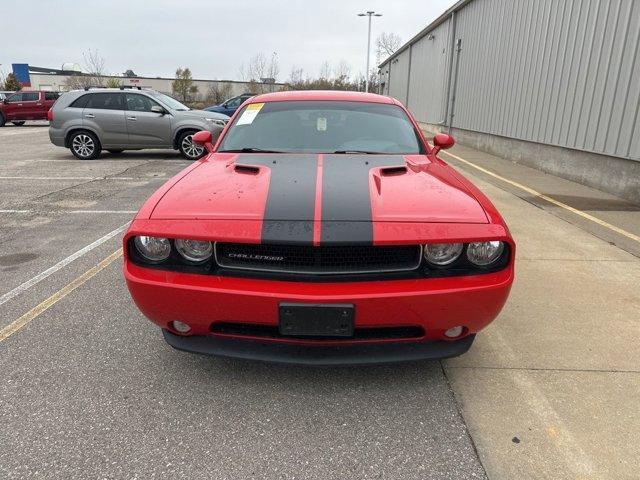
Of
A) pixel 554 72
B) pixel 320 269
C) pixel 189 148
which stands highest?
pixel 554 72

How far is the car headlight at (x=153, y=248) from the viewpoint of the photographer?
90.8 inches

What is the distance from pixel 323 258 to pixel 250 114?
2.08m

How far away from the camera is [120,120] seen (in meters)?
11.1

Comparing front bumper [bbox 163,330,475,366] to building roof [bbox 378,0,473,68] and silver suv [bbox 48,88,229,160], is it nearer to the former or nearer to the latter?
silver suv [bbox 48,88,229,160]

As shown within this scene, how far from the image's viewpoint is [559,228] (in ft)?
18.7

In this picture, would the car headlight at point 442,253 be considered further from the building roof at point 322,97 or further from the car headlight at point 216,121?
the car headlight at point 216,121

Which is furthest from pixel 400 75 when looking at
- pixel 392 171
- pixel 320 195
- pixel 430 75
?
pixel 320 195

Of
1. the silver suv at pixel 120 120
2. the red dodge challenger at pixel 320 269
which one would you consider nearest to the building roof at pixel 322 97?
the red dodge challenger at pixel 320 269

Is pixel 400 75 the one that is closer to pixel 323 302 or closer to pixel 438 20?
pixel 438 20

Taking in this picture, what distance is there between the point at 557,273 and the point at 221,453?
3.34 metres

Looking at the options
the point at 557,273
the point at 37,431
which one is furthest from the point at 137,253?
the point at 557,273

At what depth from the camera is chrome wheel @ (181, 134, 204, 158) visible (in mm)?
11403

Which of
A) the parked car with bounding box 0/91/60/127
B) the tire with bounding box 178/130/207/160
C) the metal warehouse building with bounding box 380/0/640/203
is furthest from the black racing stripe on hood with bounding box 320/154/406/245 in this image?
the parked car with bounding box 0/91/60/127

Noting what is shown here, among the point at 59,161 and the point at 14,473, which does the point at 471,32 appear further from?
the point at 14,473
